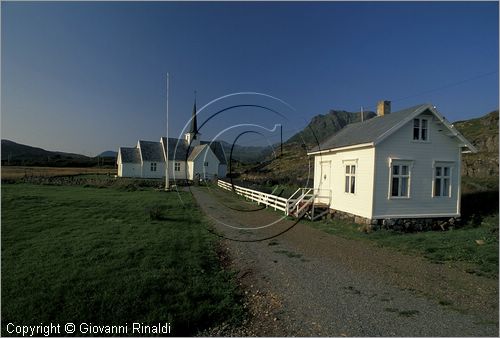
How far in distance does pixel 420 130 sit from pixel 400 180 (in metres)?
3.10

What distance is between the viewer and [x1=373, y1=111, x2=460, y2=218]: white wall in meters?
15.9

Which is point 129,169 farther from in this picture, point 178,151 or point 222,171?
point 222,171

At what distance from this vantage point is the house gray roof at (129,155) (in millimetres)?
54750

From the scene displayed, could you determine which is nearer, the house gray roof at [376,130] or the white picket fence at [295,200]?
the house gray roof at [376,130]

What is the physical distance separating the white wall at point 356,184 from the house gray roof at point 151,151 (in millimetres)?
41636

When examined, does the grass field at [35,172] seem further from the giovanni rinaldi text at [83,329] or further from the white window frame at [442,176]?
the white window frame at [442,176]

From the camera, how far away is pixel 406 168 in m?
16.5

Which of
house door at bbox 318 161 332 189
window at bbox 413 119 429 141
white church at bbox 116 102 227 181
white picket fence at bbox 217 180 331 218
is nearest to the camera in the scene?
window at bbox 413 119 429 141

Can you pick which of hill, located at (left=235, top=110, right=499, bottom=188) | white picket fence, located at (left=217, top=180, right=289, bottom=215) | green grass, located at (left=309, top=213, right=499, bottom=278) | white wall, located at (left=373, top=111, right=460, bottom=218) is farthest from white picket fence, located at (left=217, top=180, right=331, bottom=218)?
white wall, located at (left=373, top=111, right=460, bottom=218)

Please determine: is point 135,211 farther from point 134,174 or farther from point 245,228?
point 134,174

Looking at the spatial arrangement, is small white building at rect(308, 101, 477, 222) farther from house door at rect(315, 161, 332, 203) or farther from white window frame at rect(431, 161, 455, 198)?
house door at rect(315, 161, 332, 203)

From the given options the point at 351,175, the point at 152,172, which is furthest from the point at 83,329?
the point at 152,172

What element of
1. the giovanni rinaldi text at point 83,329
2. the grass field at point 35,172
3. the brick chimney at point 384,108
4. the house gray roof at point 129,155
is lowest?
the giovanni rinaldi text at point 83,329

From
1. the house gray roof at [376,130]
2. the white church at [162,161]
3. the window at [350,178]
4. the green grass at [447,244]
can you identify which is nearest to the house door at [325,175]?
the house gray roof at [376,130]
